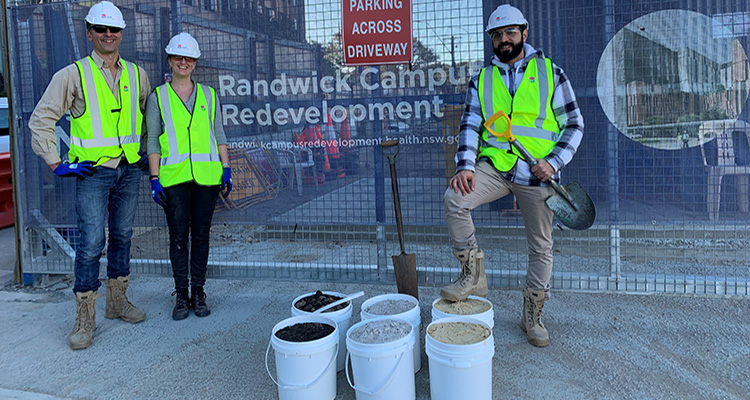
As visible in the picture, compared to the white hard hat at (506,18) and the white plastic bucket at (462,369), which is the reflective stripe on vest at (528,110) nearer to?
the white hard hat at (506,18)

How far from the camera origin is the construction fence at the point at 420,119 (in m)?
4.23

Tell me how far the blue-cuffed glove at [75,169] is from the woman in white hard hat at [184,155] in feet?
1.39

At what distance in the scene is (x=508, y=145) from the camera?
3689mm

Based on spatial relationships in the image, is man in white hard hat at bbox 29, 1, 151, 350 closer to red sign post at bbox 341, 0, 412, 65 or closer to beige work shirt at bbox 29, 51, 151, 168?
beige work shirt at bbox 29, 51, 151, 168

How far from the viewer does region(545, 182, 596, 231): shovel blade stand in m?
3.65

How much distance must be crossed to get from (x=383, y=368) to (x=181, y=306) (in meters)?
2.16

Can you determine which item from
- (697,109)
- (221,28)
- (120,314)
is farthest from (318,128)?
(697,109)

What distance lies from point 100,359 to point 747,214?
4604 millimetres

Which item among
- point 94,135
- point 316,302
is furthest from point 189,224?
point 316,302

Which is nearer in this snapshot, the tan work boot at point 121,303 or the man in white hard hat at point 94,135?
the man in white hard hat at point 94,135

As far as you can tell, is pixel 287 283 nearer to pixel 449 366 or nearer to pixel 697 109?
pixel 449 366

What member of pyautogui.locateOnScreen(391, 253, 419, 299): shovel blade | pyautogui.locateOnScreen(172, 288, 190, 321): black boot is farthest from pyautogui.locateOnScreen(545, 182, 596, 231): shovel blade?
pyautogui.locateOnScreen(172, 288, 190, 321): black boot

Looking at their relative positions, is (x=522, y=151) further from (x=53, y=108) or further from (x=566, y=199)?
(x=53, y=108)

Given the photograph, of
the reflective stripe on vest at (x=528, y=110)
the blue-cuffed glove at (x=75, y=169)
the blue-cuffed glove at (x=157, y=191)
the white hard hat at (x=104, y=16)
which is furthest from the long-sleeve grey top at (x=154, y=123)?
the reflective stripe on vest at (x=528, y=110)
